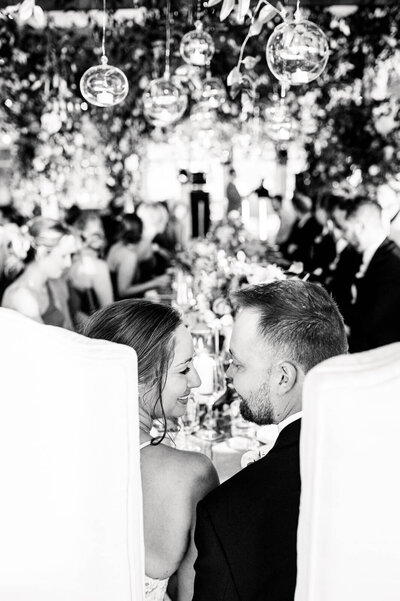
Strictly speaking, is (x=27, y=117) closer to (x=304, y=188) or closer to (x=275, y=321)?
(x=304, y=188)

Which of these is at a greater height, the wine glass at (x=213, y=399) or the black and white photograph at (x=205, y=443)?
the black and white photograph at (x=205, y=443)

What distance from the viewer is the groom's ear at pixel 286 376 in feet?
5.46

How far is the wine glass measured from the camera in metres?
2.62

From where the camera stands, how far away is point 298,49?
2182 millimetres

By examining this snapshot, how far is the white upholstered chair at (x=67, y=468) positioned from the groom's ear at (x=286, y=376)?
0.48 m

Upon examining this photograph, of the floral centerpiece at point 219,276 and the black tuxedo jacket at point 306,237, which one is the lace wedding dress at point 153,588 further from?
the black tuxedo jacket at point 306,237

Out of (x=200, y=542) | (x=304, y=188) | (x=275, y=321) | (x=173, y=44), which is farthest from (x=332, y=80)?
(x=200, y=542)

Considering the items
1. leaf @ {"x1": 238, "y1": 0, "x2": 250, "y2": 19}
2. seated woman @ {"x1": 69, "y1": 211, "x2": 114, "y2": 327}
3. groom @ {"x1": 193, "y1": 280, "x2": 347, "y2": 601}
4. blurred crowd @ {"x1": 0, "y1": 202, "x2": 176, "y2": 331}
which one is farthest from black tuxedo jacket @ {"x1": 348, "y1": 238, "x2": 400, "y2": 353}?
groom @ {"x1": 193, "y1": 280, "x2": 347, "y2": 601}

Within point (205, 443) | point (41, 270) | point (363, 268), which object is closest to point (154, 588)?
point (205, 443)

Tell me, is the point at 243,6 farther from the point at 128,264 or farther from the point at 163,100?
the point at 128,264

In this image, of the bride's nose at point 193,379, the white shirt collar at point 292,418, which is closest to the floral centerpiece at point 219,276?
the bride's nose at point 193,379

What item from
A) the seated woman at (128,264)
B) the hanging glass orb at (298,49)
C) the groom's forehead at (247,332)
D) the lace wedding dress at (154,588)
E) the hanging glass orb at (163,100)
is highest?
the hanging glass orb at (298,49)

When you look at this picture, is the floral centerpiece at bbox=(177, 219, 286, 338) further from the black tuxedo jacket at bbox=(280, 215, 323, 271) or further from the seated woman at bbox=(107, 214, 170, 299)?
the black tuxedo jacket at bbox=(280, 215, 323, 271)

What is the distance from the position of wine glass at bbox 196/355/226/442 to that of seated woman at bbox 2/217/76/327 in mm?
1708
